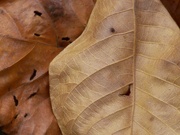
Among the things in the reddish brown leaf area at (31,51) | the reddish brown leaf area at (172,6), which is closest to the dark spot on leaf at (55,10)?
the reddish brown leaf area at (31,51)

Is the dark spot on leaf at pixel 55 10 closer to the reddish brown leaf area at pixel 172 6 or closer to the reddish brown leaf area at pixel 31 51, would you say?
the reddish brown leaf area at pixel 31 51

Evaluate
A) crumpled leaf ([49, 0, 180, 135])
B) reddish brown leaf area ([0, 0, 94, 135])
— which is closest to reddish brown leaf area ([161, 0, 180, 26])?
crumpled leaf ([49, 0, 180, 135])

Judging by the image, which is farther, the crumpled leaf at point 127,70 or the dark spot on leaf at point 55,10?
the dark spot on leaf at point 55,10

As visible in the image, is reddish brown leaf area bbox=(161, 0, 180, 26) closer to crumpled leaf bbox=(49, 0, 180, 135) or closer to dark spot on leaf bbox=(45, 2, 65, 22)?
crumpled leaf bbox=(49, 0, 180, 135)

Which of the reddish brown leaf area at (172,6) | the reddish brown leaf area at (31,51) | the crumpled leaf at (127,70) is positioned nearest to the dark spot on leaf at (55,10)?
the reddish brown leaf area at (31,51)

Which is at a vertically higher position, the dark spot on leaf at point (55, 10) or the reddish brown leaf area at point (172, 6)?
the dark spot on leaf at point (55, 10)

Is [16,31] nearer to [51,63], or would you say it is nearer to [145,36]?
[51,63]

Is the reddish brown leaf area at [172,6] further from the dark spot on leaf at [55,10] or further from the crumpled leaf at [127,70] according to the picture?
the dark spot on leaf at [55,10]
